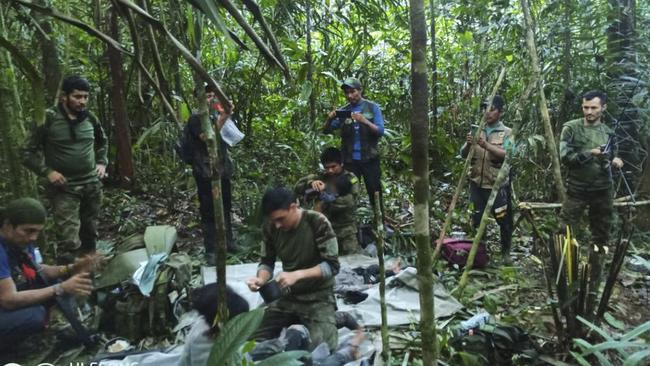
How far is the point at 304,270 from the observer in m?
3.04

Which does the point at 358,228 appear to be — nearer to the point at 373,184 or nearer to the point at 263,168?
the point at 373,184

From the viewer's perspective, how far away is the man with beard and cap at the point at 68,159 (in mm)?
3955

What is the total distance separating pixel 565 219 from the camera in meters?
4.85

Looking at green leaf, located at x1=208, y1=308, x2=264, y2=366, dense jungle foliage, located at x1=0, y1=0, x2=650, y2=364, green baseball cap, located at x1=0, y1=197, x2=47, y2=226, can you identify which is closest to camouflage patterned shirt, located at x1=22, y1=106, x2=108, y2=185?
dense jungle foliage, located at x1=0, y1=0, x2=650, y2=364

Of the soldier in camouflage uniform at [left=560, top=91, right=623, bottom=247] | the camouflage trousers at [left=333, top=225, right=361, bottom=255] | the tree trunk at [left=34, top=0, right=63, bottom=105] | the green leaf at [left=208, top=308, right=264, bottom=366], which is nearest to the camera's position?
the green leaf at [left=208, top=308, right=264, bottom=366]

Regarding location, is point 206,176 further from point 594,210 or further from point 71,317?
point 594,210

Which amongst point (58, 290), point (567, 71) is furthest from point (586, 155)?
point (58, 290)

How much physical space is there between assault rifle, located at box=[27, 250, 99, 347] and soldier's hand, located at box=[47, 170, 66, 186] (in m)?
0.87

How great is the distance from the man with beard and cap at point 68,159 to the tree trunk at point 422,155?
3033mm

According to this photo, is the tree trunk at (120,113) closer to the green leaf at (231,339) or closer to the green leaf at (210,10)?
the green leaf at (231,339)

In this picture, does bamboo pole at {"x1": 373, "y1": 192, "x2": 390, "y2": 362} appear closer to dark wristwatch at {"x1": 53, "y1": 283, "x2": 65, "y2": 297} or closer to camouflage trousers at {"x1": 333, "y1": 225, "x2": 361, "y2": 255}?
dark wristwatch at {"x1": 53, "y1": 283, "x2": 65, "y2": 297}

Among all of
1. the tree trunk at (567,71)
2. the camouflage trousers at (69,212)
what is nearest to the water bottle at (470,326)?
the camouflage trousers at (69,212)

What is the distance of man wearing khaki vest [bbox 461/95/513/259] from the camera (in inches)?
195

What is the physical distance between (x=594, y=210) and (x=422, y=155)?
366cm
